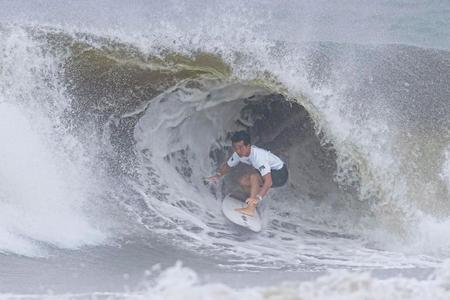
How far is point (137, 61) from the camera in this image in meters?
9.88

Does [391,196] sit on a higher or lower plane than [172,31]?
lower

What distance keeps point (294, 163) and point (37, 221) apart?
364 cm

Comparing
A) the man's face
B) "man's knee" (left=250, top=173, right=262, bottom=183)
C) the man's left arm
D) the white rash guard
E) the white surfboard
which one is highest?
the man's face

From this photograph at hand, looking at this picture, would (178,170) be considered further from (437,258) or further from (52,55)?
(437,258)

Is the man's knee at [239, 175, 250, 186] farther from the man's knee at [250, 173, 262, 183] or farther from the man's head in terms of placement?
the man's head

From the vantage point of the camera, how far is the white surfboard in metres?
9.82

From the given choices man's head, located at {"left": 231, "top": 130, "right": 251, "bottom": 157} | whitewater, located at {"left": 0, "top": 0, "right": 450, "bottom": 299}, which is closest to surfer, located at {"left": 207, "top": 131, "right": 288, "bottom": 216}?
man's head, located at {"left": 231, "top": 130, "right": 251, "bottom": 157}

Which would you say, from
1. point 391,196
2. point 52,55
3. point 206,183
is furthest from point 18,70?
point 391,196

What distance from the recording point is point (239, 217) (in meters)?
9.90

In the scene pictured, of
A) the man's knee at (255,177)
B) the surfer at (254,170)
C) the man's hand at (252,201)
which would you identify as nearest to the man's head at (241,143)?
the surfer at (254,170)

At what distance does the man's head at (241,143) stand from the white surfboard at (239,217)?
693mm

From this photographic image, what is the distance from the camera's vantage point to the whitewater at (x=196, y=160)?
28.4 ft

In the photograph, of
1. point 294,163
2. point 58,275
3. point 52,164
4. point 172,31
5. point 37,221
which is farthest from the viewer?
point 294,163

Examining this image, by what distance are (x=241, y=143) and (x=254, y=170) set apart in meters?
0.58
